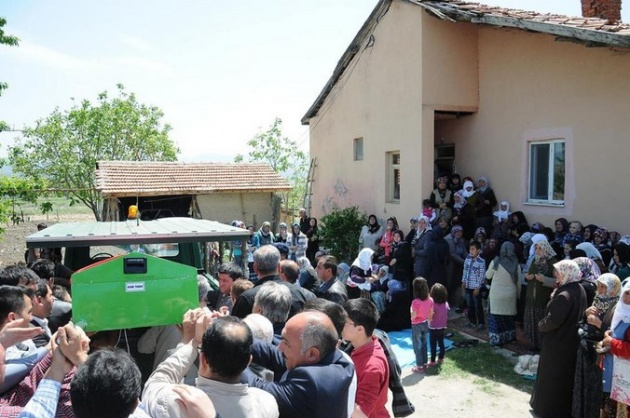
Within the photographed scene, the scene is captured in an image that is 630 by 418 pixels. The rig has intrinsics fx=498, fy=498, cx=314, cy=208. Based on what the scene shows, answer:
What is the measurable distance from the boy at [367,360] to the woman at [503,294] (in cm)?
498

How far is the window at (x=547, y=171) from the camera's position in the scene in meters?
9.23

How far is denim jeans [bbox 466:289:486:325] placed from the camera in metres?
8.62

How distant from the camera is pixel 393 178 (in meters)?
12.3

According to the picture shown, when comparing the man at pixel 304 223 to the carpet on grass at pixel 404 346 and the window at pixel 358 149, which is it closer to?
the window at pixel 358 149

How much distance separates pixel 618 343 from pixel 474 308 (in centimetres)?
436

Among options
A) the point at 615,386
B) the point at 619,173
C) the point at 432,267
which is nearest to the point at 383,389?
the point at 615,386

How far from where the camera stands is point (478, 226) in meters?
9.73

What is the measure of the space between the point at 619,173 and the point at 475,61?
421 centimetres

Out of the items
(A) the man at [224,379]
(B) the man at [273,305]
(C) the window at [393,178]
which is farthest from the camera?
(C) the window at [393,178]

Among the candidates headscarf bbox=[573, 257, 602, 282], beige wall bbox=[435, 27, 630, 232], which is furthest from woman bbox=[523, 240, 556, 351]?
beige wall bbox=[435, 27, 630, 232]

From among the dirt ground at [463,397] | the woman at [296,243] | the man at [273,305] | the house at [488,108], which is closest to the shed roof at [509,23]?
the house at [488,108]

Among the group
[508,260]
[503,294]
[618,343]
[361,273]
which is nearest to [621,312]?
[618,343]

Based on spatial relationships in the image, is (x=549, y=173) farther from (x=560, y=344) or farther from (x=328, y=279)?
(x=328, y=279)

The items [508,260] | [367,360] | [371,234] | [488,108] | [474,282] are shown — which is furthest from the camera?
[371,234]
